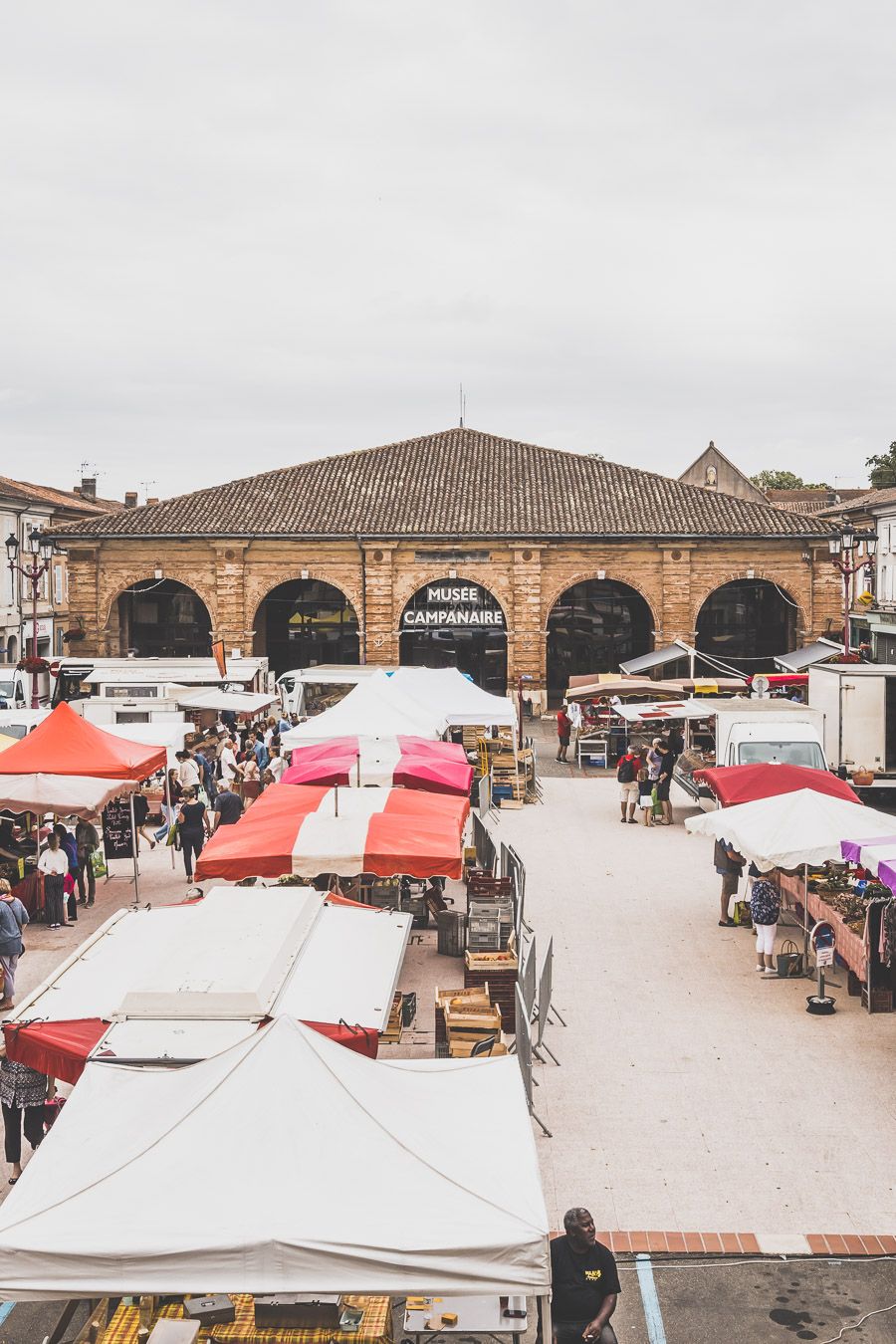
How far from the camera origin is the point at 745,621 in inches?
1711

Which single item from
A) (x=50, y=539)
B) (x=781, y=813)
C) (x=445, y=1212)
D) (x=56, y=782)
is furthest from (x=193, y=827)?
(x=50, y=539)

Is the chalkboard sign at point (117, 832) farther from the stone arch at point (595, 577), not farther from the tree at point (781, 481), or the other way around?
the tree at point (781, 481)

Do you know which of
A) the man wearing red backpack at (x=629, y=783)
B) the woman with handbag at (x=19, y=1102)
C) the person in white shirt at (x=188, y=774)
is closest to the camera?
the woman with handbag at (x=19, y=1102)

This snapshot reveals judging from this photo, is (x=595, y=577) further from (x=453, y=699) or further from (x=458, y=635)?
(x=453, y=699)

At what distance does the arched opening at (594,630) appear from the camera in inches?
1702

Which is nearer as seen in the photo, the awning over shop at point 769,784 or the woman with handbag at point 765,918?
the woman with handbag at point 765,918

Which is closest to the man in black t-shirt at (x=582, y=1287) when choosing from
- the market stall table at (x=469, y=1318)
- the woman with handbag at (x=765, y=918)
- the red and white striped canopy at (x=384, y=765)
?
the market stall table at (x=469, y=1318)

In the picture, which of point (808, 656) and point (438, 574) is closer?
point (808, 656)

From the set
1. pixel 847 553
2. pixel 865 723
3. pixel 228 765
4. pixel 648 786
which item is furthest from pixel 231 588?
pixel 865 723

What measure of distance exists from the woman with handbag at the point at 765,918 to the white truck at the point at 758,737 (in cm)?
672

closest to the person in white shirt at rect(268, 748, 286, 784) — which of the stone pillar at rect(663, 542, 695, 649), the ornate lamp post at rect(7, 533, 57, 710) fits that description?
the ornate lamp post at rect(7, 533, 57, 710)

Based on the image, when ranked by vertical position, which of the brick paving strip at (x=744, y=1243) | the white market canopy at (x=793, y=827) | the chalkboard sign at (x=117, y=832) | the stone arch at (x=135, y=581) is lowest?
the brick paving strip at (x=744, y=1243)

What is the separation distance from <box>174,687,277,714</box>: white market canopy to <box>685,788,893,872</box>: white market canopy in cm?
1466

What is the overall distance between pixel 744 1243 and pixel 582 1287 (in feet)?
6.04
